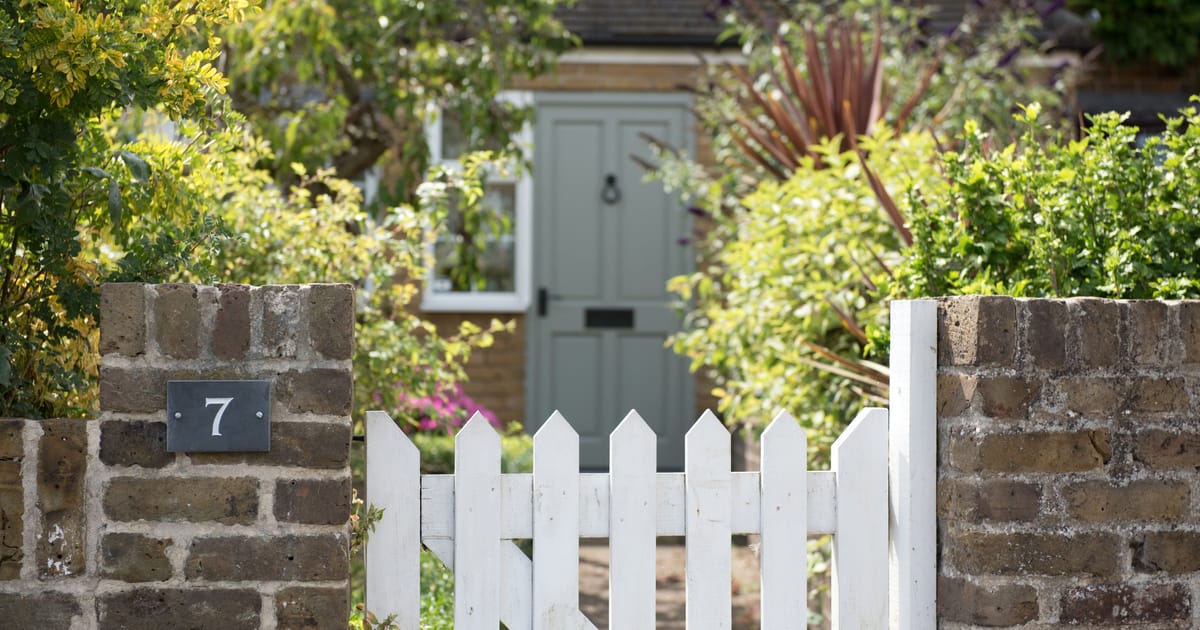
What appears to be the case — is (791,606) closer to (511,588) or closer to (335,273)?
(511,588)

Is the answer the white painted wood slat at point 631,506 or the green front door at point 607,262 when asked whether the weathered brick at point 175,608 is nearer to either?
the white painted wood slat at point 631,506

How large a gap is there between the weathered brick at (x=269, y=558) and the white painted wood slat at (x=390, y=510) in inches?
6.7

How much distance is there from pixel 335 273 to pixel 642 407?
4.63 m

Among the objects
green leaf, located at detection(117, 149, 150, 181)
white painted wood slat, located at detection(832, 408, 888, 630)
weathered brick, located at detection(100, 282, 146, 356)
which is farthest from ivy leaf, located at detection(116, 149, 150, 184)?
white painted wood slat, located at detection(832, 408, 888, 630)

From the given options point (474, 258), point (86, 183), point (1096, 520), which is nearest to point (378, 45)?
point (474, 258)

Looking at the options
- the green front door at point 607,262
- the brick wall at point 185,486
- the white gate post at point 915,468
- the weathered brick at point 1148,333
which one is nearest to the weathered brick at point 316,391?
the brick wall at point 185,486

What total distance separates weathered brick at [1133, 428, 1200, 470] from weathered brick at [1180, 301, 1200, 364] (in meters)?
0.17

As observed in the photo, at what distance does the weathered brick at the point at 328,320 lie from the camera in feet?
7.74

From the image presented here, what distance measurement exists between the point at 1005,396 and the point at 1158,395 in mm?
353

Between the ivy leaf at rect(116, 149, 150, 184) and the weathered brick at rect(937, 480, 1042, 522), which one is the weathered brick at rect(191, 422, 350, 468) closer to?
the ivy leaf at rect(116, 149, 150, 184)

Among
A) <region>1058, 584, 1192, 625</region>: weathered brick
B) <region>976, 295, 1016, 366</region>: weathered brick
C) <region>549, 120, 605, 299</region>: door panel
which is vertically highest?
<region>549, 120, 605, 299</region>: door panel

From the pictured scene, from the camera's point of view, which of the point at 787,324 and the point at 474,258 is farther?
the point at 474,258

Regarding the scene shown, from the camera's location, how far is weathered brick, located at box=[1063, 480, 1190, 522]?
8.59 feet

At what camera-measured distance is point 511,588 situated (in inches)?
103
